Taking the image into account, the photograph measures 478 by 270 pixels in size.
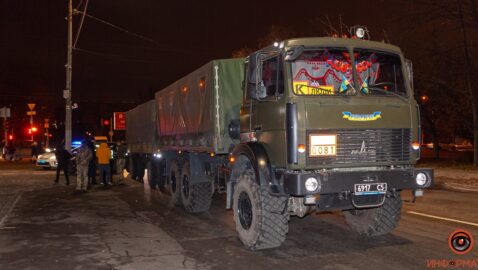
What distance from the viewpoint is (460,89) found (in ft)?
88.6

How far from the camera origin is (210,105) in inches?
399

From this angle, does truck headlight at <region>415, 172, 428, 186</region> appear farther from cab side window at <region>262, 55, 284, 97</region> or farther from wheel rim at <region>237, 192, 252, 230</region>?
wheel rim at <region>237, 192, 252, 230</region>

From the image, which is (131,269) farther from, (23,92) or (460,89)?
(23,92)

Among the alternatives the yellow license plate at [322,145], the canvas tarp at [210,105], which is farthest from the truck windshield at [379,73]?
the canvas tarp at [210,105]

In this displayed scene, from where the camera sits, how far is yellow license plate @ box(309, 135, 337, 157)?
691 cm


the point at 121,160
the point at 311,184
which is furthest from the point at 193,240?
the point at 121,160

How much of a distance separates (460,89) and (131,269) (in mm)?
24602

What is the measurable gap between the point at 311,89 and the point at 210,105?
334 cm

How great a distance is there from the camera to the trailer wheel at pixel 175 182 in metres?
12.5

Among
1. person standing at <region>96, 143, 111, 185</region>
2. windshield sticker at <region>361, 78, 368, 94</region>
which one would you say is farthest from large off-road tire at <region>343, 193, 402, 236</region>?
person standing at <region>96, 143, 111, 185</region>

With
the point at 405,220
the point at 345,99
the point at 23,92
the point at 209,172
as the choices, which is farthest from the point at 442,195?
the point at 23,92

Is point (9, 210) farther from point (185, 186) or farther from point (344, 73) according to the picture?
point (344, 73)
